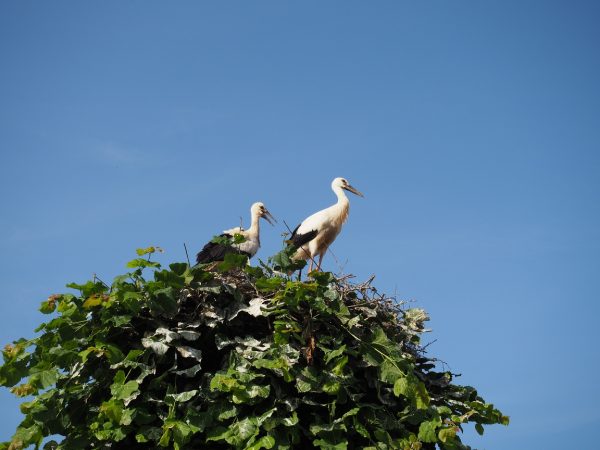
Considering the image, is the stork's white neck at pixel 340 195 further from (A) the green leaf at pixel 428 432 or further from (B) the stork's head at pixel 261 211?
(A) the green leaf at pixel 428 432

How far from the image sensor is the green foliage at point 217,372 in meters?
5.20

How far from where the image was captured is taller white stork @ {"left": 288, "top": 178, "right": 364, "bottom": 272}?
A: 11078mm

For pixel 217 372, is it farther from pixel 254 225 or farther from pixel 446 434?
pixel 254 225

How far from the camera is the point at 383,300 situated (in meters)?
6.43

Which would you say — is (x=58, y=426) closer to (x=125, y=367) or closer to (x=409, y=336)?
(x=125, y=367)

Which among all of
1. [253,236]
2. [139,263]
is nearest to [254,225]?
[253,236]

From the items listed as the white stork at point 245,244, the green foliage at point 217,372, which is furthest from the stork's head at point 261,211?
the green foliage at point 217,372

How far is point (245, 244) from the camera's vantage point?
11.7 m

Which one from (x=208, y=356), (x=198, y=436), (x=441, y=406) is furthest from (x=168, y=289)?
(x=441, y=406)

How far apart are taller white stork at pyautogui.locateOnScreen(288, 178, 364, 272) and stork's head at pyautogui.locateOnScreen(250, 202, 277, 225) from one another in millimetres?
1067

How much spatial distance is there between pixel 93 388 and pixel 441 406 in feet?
8.90

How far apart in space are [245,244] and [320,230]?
1.32 m

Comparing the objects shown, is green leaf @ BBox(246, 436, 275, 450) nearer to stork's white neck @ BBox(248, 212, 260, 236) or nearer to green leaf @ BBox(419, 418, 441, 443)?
green leaf @ BBox(419, 418, 441, 443)

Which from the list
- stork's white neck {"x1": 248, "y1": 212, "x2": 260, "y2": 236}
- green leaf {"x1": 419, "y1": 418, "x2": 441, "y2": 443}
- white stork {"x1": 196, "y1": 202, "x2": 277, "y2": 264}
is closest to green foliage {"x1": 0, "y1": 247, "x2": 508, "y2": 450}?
green leaf {"x1": 419, "y1": 418, "x2": 441, "y2": 443}
